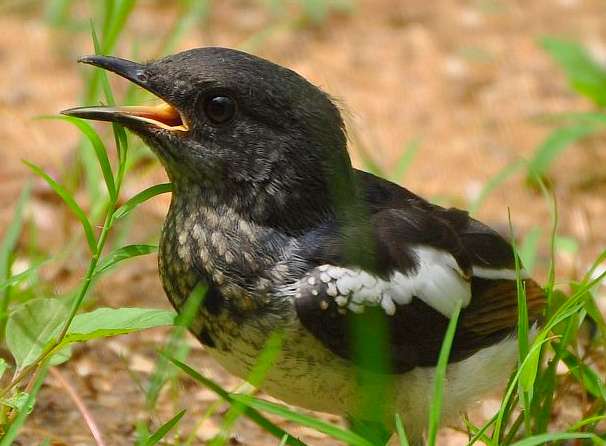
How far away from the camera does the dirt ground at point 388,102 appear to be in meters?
5.32

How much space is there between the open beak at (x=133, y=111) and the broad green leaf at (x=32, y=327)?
1.88 feet

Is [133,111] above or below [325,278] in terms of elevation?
above

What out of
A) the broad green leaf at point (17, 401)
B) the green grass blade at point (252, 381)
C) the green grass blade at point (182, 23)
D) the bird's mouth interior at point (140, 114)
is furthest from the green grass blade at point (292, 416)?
the green grass blade at point (182, 23)

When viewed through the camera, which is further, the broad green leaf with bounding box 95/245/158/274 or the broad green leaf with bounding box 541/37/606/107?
the broad green leaf with bounding box 541/37/606/107

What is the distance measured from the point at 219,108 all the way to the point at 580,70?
3268 mm

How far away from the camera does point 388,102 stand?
742 centimetres

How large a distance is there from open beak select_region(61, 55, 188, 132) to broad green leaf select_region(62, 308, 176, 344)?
0.56 metres

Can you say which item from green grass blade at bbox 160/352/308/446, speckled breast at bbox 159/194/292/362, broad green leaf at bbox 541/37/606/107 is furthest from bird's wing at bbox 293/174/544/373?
broad green leaf at bbox 541/37/606/107

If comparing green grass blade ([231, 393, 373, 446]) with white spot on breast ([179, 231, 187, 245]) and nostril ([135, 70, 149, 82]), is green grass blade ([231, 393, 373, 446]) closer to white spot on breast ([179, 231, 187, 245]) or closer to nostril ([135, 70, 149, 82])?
white spot on breast ([179, 231, 187, 245])

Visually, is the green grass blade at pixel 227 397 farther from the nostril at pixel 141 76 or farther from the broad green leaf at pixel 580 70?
the broad green leaf at pixel 580 70

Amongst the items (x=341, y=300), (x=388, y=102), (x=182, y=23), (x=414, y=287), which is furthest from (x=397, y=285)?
(x=388, y=102)

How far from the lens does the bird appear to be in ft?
11.9

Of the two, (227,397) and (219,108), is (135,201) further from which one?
(227,397)

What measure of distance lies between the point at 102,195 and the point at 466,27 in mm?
3747
